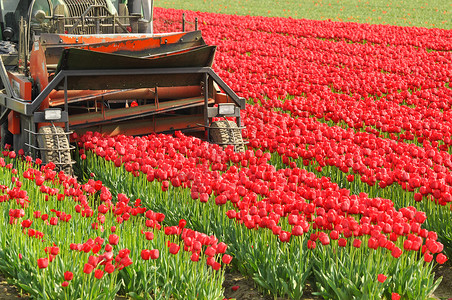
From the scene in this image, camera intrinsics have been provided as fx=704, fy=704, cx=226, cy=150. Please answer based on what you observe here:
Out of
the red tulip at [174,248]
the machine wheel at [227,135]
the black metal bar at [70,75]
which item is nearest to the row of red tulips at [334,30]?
the machine wheel at [227,135]

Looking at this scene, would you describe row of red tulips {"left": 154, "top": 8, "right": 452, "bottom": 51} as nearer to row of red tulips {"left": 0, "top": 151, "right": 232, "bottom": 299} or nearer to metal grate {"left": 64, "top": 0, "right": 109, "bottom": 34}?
metal grate {"left": 64, "top": 0, "right": 109, "bottom": 34}

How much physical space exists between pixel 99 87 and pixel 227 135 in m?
1.81

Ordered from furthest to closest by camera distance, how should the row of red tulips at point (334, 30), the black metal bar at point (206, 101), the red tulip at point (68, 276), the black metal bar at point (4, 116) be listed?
the row of red tulips at point (334, 30) → the black metal bar at point (206, 101) → the black metal bar at point (4, 116) → the red tulip at point (68, 276)

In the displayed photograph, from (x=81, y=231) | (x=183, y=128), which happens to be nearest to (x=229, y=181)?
(x=81, y=231)

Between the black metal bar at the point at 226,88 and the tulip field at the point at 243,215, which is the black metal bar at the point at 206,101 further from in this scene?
the tulip field at the point at 243,215

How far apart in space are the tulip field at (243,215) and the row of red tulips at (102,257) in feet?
0.05

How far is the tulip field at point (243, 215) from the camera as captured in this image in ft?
15.9

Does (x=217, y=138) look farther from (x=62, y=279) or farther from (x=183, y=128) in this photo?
(x=62, y=279)

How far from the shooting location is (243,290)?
5.46 meters

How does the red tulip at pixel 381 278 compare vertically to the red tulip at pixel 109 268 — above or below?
below

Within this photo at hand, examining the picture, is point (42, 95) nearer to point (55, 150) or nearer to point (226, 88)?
point (55, 150)

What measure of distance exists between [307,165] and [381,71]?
34.1ft

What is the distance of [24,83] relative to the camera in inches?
337

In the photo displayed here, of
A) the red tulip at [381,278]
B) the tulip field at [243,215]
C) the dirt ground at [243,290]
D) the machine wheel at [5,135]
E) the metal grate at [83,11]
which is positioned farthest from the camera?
the metal grate at [83,11]
